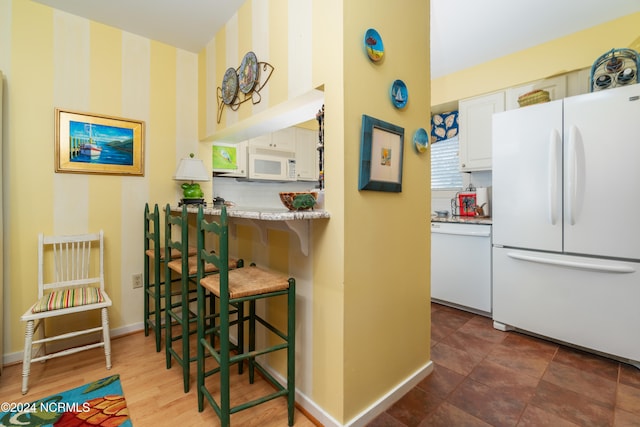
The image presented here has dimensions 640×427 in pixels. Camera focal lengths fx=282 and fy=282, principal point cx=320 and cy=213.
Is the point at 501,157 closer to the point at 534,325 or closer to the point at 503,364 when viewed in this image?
the point at 534,325

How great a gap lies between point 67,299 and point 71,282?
344mm

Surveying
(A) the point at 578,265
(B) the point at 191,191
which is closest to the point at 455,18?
(A) the point at 578,265

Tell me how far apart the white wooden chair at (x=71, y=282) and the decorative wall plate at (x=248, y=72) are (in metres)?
1.62

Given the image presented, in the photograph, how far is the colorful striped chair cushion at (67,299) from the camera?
1746 mm

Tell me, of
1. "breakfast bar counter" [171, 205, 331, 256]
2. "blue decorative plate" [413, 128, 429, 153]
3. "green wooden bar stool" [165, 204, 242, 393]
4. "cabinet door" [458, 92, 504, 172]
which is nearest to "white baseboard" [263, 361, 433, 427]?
"green wooden bar stool" [165, 204, 242, 393]

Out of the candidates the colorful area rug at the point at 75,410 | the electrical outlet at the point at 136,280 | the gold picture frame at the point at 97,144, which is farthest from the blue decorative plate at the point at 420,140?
the electrical outlet at the point at 136,280

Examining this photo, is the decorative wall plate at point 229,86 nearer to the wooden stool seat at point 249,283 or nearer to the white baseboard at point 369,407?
the wooden stool seat at point 249,283

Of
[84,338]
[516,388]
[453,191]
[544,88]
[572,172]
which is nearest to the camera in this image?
[516,388]

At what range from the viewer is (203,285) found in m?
1.47

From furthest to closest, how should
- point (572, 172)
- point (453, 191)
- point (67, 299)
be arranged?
1. point (453, 191)
2. point (572, 172)
3. point (67, 299)

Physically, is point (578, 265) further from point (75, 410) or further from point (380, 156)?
point (75, 410)

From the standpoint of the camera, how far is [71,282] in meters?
2.11

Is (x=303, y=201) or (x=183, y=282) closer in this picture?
(x=303, y=201)

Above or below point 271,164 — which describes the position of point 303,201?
below
